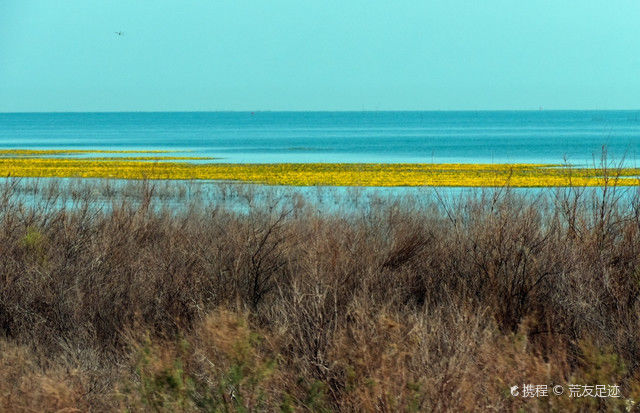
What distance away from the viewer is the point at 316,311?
8.70 m

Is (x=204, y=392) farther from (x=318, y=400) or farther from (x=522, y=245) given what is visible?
(x=522, y=245)

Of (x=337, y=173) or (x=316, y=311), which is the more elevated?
(x=316, y=311)

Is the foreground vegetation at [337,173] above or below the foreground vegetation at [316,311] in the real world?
below

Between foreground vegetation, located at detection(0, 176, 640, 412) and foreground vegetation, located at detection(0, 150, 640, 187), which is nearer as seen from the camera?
foreground vegetation, located at detection(0, 176, 640, 412)

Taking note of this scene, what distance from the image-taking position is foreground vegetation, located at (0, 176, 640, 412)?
6.91 m

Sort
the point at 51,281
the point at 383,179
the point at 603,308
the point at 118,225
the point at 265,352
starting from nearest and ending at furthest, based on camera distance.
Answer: the point at 265,352, the point at 603,308, the point at 51,281, the point at 118,225, the point at 383,179

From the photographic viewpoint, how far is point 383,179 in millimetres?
38000

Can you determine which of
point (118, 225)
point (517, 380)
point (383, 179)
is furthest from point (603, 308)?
point (383, 179)

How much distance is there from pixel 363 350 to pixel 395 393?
22.0 inches

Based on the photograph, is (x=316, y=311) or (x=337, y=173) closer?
(x=316, y=311)

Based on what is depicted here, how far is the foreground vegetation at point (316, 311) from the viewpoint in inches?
272

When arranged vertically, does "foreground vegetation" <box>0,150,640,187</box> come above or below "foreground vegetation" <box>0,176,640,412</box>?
below

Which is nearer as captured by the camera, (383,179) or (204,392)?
(204,392)

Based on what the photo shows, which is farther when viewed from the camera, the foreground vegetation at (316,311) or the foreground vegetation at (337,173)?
the foreground vegetation at (337,173)
